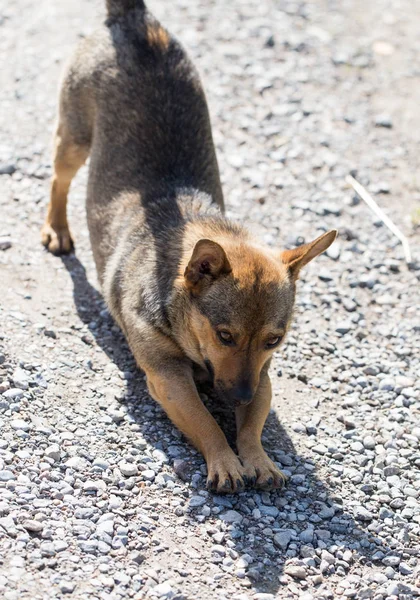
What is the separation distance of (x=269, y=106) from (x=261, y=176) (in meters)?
1.55

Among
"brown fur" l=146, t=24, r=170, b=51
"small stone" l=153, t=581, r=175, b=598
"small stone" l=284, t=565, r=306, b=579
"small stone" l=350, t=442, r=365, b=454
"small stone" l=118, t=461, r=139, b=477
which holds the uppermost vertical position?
"brown fur" l=146, t=24, r=170, b=51

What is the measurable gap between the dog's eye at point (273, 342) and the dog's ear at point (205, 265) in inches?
22.0

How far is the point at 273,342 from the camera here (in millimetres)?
6289

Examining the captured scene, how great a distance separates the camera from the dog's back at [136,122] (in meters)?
7.63

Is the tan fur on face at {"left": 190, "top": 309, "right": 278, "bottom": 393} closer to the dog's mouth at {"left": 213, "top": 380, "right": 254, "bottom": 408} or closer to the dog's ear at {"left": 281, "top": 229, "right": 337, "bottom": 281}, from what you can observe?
the dog's mouth at {"left": 213, "top": 380, "right": 254, "bottom": 408}

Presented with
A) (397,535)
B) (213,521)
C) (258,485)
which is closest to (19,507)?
(213,521)

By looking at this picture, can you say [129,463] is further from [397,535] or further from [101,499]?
[397,535]

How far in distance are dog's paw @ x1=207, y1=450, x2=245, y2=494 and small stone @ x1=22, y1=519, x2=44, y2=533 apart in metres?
1.20

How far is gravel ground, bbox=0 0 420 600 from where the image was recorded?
5.54 metres

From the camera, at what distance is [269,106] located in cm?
1113

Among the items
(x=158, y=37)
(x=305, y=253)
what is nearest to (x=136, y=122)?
(x=158, y=37)

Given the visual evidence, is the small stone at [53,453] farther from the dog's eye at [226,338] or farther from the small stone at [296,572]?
the small stone at [296,572]

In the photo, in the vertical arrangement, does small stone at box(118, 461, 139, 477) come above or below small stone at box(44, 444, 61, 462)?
below

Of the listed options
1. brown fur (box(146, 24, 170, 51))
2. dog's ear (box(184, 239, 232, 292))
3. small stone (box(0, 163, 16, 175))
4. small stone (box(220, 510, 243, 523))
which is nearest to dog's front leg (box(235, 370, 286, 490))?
small stone (box(220, 510, 243, 523))
